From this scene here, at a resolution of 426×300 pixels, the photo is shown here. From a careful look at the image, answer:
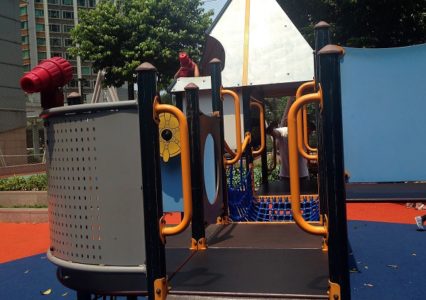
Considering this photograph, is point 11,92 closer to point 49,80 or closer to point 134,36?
point 134,36

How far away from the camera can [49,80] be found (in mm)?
2537

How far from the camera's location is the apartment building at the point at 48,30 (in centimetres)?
6525

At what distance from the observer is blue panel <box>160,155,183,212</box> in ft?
18.1

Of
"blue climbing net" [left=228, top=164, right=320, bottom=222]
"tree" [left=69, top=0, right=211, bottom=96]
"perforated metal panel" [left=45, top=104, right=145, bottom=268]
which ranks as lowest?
"blue climbing net" [left=228, top=164, right=320, bottom=222]

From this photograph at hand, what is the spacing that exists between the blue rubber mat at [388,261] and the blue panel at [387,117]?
918mm

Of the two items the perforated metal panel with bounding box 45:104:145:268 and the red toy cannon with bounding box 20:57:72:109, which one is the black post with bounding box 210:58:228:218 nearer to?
the red toy cannon with bounding box 20:57:72:109

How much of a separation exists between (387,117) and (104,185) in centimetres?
488

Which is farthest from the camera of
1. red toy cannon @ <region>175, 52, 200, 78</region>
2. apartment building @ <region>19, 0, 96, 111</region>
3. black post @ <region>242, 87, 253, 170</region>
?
apartment building @ <region>19, 0, 96, 111</region>

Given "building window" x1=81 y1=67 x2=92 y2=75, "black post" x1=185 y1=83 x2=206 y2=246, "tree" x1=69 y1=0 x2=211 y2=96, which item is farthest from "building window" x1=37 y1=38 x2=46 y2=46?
"black post" x1=185 y1=83 x2=206 y2=246

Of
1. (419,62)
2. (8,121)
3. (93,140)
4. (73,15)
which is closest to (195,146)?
(93,140)

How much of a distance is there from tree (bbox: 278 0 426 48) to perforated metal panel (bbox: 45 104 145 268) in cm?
1031

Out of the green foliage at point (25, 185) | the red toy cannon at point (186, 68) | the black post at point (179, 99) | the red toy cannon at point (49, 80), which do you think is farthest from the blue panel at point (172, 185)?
the green foliage at point (25, 185)

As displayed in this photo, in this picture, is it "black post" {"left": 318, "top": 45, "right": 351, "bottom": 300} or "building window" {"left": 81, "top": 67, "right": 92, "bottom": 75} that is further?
"building window" {"left": 81, "top": 67, "right": 92, "bottom": 75}

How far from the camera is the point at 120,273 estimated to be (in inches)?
89.8
